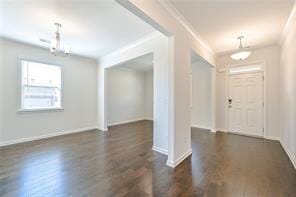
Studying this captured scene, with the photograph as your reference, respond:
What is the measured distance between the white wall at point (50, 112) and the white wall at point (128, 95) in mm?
1014

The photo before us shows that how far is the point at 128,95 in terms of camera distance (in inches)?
297

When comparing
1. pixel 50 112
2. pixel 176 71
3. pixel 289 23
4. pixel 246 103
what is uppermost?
pixel 289 23

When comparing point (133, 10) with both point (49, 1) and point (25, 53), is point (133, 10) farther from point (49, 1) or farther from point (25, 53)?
point (25, 53)

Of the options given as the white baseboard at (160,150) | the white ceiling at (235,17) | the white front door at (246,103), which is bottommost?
the white baseboard at (160,150)

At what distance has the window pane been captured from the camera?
13.7 ft

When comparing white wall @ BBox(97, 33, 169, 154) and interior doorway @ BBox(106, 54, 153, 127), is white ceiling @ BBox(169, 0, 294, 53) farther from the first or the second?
interior doorway @ BBox(106, 54, 153, 127)

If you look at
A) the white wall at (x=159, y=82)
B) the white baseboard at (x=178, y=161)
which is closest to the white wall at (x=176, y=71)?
the white baseboard at (x=178, y=161)

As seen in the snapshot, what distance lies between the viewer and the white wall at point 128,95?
674cm

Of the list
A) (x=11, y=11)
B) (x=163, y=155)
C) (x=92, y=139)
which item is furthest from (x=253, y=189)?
(x=11, y=11)

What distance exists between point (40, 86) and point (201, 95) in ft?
18.4

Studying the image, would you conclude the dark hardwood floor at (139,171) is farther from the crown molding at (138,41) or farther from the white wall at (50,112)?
the crown molding at (138,41)

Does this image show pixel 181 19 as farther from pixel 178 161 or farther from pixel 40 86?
pixel 40 86

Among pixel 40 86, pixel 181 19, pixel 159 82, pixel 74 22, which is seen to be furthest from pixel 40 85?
pixel 181 19

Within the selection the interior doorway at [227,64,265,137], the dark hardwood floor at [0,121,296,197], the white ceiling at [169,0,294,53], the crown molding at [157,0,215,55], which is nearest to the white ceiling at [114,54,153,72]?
the crown molding at [157,0,215,55]
